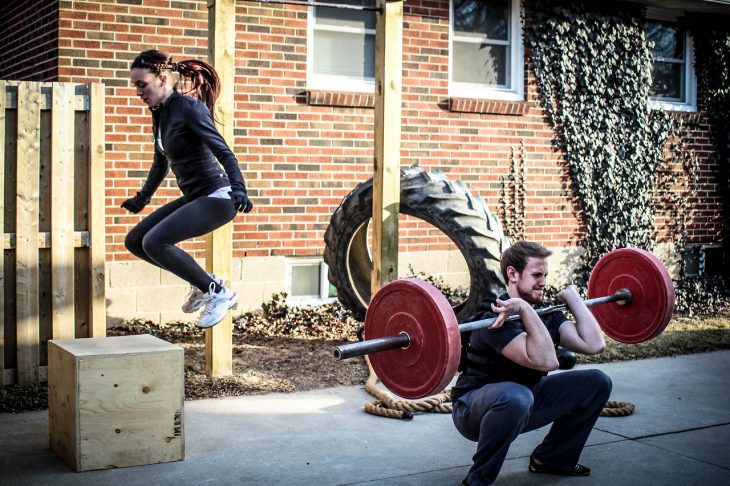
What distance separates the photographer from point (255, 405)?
19.8 feet

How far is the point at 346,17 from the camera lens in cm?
953

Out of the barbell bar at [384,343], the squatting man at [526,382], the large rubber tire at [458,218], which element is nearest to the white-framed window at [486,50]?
the large rubber tire at [458,218]

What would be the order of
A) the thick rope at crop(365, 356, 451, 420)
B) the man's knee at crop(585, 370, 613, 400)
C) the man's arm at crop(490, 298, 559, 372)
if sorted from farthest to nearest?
the thick rope at crop(365, 356, 451, 420)
the man's knee at crop(585, 370, 613, 400)
the man's arm at crop(490, 298, 559, 372)

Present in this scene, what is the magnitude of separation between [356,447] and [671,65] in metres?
8.73

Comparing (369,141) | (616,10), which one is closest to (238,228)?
(369,141)

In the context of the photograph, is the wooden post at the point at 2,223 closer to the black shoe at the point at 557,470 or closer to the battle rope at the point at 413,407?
the battle rope at the point at 413,407

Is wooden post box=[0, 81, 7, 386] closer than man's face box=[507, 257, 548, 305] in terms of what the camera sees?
No

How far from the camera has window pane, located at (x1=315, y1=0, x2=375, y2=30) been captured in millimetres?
9398

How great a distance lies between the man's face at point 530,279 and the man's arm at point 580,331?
10.3 inches

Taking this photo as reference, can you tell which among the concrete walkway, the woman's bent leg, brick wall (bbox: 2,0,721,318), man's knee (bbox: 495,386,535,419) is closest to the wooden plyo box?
the concrete walkway

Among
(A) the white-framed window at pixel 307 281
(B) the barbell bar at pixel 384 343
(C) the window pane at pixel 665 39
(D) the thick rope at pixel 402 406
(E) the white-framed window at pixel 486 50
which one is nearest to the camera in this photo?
(B) the barbell bar at pixel 384 343

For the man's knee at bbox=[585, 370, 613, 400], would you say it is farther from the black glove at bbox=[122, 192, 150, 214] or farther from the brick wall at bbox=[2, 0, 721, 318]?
the brick wall at bbox=[2, 0, 721, 318]

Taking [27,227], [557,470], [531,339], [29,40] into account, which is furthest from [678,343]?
[29,40]

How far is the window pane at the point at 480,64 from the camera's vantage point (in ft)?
33.6
